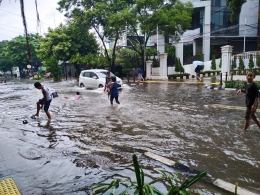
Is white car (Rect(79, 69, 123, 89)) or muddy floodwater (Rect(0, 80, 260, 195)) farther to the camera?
white car (Rect(79, 69, 123, 89))

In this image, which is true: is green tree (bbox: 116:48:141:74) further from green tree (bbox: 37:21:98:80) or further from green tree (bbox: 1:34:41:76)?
green tree (bbox: 1:34:41:76)

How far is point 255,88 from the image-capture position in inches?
231

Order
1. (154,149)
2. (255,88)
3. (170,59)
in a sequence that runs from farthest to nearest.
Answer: (170,59)
(255,88)
(154,149)

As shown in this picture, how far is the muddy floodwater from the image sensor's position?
3875 millimetres

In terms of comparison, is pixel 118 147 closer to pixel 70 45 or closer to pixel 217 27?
pixel 70 45

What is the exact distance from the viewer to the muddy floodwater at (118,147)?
3875 mm

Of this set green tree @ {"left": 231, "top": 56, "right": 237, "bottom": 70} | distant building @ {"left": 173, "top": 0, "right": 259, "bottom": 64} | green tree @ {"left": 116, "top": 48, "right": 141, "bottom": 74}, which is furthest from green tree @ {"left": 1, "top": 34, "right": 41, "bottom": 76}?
green tree @ {"left": 231, "top": 56, "right": 237, "bottom": 70}

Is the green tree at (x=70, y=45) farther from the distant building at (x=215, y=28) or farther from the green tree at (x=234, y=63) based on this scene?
the green tree at (x=234, y=63)

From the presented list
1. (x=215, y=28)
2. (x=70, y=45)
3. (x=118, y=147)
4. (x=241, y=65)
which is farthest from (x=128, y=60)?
(x=118, y=147)

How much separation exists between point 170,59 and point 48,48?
16032mm

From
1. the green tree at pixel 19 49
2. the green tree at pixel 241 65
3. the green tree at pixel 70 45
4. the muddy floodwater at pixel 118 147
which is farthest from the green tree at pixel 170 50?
the green tree at pixel 19 49

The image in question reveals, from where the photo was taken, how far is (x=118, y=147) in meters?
5.35

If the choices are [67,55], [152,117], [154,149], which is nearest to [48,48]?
[67,55]

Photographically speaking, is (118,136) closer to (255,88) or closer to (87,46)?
(255,88)
